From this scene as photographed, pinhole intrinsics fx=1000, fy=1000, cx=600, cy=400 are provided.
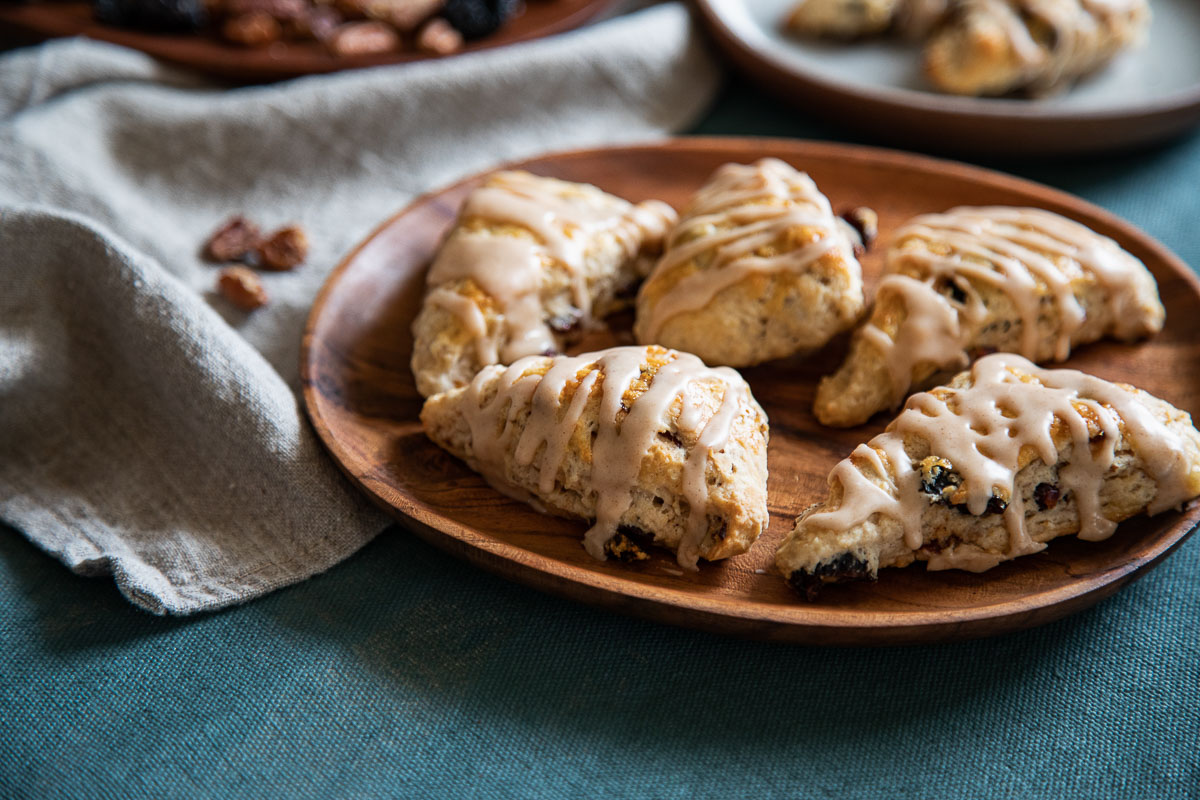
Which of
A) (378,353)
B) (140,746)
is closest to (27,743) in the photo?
(140,746)

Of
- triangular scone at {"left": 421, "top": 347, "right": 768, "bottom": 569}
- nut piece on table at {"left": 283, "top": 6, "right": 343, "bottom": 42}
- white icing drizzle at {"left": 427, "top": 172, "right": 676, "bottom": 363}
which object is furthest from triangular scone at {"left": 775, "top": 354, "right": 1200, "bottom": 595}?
nut piece on table at {"left": 283, "top": 6, "right": 343, "bottom": 42}

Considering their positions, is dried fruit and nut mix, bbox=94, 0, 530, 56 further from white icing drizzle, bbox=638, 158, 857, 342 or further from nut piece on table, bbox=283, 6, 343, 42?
white icing drizzle, bbox=638, 158, 857, 342

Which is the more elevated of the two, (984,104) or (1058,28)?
(1058,28)

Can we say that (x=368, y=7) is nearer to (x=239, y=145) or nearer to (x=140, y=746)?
(x=239, y=145)

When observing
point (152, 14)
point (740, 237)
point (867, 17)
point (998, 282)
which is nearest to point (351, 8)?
point (152, 14)

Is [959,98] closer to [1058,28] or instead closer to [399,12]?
[1058,28]

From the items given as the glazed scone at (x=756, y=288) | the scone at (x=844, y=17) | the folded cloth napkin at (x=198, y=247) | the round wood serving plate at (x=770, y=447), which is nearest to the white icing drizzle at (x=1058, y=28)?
the scone at (x=844, y=17)
